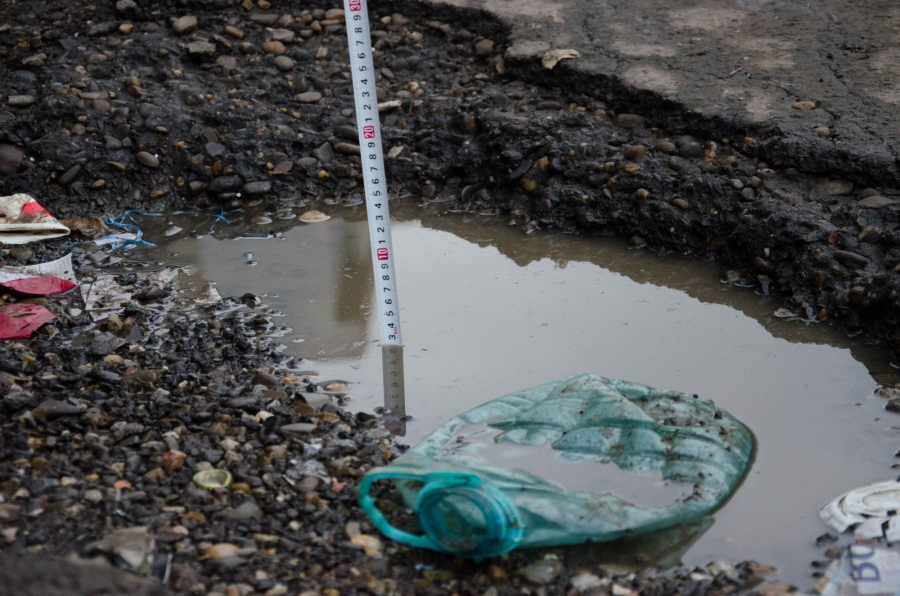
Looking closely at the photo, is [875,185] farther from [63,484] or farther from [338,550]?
[63,484]

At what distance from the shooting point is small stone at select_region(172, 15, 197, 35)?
5.07 m

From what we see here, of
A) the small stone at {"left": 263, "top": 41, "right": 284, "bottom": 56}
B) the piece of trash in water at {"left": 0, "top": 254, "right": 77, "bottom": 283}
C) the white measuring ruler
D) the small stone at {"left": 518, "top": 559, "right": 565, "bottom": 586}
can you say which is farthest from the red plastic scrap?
the small stone at {"left": 518, "top": 559, "right": 565, "bottom": 586}

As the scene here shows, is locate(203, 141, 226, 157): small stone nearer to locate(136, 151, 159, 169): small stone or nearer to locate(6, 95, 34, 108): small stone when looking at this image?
locate(136, 151, 159, 169): small stone

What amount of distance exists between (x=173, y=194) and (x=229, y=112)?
587 mm

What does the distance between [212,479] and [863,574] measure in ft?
6.05

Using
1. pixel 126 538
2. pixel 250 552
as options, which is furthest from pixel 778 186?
pixel 126 538

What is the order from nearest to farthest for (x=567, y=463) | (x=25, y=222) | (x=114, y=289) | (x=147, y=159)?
(x=567, y=463) < (x=114, y=289) < (x=25, y=222) < (x=147, y=159)

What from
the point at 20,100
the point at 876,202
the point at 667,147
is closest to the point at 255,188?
the point at 20,100

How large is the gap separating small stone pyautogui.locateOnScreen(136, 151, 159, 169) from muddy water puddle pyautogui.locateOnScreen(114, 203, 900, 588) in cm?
35

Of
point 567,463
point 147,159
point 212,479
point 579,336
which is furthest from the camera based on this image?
point 147,159

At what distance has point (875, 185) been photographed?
361 cm

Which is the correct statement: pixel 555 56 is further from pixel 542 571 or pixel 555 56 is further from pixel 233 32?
pixel 542 571

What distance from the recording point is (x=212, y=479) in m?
2.37

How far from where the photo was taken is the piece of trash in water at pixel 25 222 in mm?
3783
